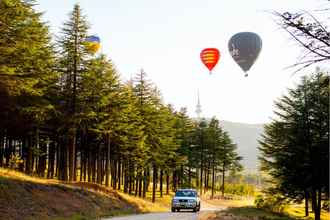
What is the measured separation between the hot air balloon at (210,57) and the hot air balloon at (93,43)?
9350 mm

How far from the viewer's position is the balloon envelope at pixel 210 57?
46.2m

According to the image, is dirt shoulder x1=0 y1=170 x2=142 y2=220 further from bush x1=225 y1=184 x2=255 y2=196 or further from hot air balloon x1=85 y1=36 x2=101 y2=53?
bush x1=225 y1=184 x2=255 y2=196

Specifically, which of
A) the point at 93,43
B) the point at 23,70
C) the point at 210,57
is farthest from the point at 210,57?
the point at 23,70

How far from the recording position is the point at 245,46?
124 feet

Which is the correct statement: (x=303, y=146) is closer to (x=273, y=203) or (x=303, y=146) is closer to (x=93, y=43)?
(x=273, y=203)

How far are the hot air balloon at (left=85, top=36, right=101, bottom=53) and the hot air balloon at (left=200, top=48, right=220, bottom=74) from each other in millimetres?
9350

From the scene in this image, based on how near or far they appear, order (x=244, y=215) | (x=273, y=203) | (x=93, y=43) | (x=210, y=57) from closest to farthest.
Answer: (x=244, y=215) → (x=93, y=43) → (x=210, y=57) → (x=273, y=203)

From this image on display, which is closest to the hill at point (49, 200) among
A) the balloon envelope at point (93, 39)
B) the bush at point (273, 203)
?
the balloon envelope at point (93, 39)

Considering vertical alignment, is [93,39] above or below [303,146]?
above

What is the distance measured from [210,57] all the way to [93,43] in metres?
10.1

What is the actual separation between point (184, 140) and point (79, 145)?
91.0 feet

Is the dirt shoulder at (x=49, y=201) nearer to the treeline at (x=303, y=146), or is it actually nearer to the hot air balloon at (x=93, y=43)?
the hot air balloon at (x=93, y=43)

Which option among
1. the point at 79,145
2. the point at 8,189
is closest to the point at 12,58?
the point at 8,189

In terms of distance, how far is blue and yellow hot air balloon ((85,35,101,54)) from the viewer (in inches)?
1763
